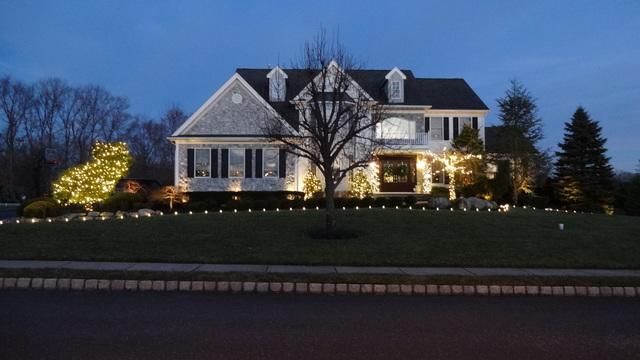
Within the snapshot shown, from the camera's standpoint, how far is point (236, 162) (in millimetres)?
28203

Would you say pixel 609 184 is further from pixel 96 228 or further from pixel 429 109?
pixel 96 228

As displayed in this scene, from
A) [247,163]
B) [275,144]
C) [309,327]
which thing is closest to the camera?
[309,327]

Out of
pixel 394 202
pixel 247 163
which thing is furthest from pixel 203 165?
pixel 394 202

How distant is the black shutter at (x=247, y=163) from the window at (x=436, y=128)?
13.0 metres

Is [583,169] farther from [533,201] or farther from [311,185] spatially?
[311,185]

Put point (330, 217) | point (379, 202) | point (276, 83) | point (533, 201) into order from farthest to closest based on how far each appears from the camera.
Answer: point (533, 201), point (276, 83), point (379, 202), point (330, 217)

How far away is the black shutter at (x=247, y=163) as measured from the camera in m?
28.2

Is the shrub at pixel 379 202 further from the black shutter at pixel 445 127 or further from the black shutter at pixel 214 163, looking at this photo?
the black shutter at pixel 445 127

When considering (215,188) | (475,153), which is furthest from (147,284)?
(475,153)

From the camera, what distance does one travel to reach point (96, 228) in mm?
15047

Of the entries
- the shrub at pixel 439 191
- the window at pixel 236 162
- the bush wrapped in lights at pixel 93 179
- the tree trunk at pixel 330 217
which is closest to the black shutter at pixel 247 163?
the window at pixel 236 162

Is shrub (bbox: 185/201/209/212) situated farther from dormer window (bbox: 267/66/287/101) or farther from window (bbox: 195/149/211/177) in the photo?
dormer window (bbox: 267/66/287/101)

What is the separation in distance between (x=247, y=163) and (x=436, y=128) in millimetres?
13579

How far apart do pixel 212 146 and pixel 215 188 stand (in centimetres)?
248
